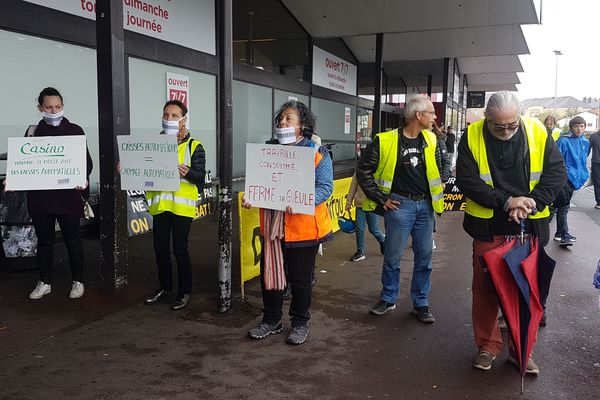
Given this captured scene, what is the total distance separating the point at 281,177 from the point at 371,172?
979mm

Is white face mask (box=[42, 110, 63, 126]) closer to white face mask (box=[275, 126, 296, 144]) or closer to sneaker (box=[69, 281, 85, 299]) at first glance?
sneaker (box=[69, 281, 85, 299])

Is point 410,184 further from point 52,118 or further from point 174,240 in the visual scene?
point 52,118

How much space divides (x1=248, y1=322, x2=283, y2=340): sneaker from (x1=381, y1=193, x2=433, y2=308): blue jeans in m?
1.07

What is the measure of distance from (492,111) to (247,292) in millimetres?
2895

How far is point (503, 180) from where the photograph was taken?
3451mm

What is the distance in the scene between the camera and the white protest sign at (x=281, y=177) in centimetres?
367

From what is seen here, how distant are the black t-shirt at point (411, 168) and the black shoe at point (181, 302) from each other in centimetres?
208

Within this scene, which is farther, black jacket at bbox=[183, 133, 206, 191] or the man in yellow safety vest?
black jacket at bbox=[183, 133, 206, 191]

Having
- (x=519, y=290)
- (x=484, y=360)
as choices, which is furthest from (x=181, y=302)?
(x=519, y=290)

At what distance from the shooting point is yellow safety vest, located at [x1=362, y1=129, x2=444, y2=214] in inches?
168

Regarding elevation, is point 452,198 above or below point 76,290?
above

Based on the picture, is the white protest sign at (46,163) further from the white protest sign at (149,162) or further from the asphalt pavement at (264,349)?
the asphalt pavement at (264,349)

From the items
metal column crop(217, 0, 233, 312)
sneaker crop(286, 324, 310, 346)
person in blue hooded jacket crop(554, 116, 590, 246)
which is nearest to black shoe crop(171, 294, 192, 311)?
metal column crop(217, 0, 233, 312)

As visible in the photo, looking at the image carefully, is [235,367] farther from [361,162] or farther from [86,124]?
[86,124]
